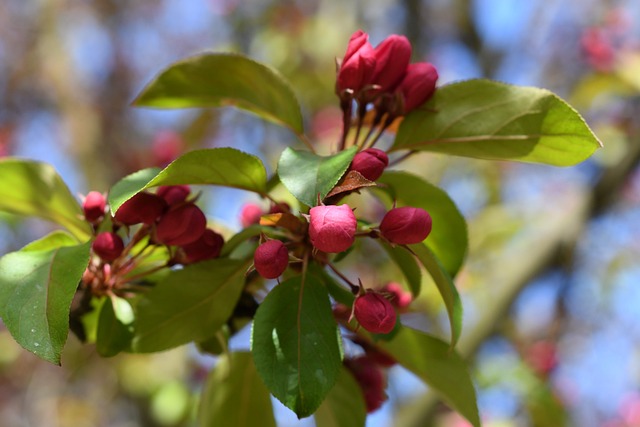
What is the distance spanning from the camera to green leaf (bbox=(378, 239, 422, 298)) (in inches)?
36.7

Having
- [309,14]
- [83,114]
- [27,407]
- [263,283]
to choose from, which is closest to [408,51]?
[263,283]

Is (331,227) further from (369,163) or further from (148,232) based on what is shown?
(148,232)

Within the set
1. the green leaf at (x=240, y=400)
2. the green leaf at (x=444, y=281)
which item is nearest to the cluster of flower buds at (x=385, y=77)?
the green leaf at (x=444, y=281)

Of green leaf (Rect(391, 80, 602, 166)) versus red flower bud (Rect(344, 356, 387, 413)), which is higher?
green leaf (Rect(391, 80, 602, 166))

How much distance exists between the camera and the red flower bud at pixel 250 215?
1.09 meters

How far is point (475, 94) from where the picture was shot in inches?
36.7

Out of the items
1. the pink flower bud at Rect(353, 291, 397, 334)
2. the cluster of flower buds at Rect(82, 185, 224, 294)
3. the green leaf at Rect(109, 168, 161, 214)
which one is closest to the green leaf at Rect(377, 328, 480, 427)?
the pink flower bud at Rect(353, 291, 397, 334)

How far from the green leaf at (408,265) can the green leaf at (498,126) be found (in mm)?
146

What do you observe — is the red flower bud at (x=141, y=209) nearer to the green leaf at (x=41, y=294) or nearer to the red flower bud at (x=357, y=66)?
the green leaf at (x=41, y=294)

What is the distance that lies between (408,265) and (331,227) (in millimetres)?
325

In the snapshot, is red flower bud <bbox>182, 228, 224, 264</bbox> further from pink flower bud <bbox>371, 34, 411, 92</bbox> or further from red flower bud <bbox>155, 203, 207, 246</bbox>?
pink flower bud <bbox>371, 34, 411, 92</bbox>

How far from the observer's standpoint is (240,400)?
1.07m

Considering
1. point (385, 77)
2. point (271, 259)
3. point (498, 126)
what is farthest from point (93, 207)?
point (498, 126)

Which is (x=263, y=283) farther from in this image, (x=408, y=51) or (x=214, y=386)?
(x=408, y=51)
